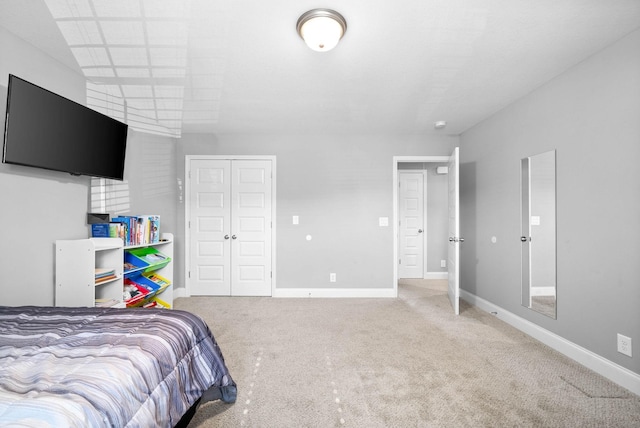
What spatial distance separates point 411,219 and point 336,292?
237 cm

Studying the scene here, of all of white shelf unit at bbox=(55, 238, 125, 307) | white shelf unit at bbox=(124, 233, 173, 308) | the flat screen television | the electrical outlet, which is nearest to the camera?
the flat screen television

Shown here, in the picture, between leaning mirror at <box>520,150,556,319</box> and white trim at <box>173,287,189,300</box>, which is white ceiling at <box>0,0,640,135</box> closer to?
leaning mirror at <box>520,150,556,319</box>

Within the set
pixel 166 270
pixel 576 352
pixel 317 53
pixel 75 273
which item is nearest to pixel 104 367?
pixel 75 273

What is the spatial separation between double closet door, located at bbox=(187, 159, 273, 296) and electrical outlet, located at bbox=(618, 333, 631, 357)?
3668mm

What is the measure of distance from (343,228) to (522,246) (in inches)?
87.5

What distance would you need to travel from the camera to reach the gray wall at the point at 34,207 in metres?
1.93

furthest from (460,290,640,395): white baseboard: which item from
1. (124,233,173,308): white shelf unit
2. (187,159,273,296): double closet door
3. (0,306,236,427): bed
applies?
(124,233,173,308): white shelf unit

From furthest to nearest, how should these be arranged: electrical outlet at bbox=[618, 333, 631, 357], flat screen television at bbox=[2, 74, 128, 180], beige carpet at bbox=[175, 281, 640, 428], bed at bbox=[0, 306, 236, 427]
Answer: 1. electrical outlet at bbox=[618, 333, 631, 357]
2. flat screen television at bbox=[2, 74, 128, 180]
3. beige carpet at bbox=[175, 281, 640, 428]
4. bed at bbox=[0, 306, 236, 427]

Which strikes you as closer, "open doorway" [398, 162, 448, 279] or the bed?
the bed

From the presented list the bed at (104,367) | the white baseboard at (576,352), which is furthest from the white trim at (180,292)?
the white baseboard at (576,352)

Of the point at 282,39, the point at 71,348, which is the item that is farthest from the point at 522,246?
the point at 71,348

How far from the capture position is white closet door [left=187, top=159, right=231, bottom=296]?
424 cm

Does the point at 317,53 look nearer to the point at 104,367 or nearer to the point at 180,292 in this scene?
the point at 104,367

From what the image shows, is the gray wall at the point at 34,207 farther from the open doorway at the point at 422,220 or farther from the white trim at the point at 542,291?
the open doorway at the point at 422,220
